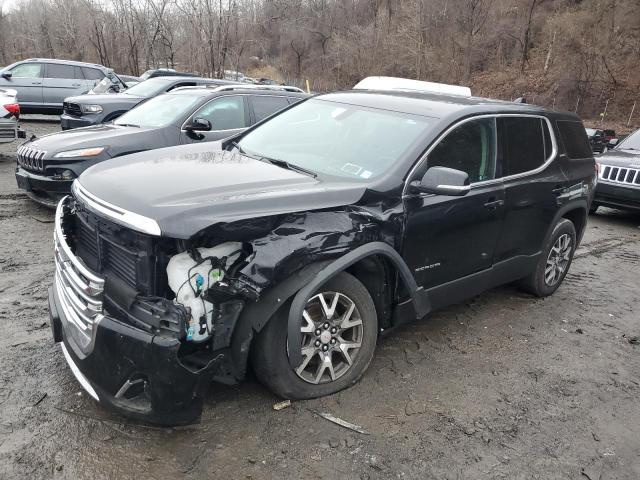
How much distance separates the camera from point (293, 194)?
2896 millimetres

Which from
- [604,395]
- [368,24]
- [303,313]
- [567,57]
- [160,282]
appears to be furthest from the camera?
[368,24]

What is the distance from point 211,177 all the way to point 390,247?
1.17 metres

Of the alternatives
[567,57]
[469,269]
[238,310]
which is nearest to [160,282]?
[238,310]

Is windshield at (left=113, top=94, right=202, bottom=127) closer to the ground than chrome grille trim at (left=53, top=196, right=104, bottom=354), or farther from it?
farther from it

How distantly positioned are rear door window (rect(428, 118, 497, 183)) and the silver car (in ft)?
46.0

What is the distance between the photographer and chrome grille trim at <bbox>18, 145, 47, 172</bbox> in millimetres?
5840

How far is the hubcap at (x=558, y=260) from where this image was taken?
16.3ft

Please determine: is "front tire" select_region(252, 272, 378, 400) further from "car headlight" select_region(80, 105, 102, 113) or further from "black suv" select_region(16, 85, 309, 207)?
"car headlight" select_region(80, 105, 102, 113)

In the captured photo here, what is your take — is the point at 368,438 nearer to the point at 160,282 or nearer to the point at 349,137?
the point at 160,282

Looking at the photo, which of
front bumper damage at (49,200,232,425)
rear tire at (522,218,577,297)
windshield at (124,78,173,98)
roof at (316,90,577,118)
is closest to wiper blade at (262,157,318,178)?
roof at (316,90,577,118)

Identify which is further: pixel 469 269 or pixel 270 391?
pixel 469 269

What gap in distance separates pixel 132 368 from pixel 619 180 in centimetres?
831

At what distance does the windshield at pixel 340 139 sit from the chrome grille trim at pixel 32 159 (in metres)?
2.97

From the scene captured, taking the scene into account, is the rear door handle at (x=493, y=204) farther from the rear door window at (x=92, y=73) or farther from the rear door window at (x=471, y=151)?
the rear door window at (x=92, y=73)
